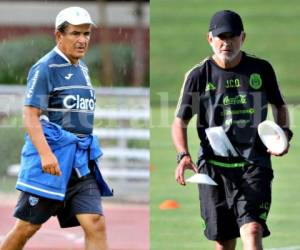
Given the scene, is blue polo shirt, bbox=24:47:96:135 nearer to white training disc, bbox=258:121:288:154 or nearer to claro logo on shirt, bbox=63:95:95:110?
claro logo on shirt, bbox=63:95:95:110

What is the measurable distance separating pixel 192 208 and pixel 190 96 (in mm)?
3331

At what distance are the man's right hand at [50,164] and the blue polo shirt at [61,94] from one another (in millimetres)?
244

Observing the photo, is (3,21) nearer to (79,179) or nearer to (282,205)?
(282,205)

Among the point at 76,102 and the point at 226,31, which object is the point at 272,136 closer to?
the point at 226,31

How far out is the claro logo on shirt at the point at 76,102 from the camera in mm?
6383

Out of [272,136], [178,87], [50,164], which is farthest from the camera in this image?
[178,87]

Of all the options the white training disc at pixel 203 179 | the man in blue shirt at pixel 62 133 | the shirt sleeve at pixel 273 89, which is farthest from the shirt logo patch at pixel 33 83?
the shirt sleeve at pixel 273 89

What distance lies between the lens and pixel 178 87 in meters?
12.8

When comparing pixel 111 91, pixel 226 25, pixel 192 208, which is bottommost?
pixel 192 208

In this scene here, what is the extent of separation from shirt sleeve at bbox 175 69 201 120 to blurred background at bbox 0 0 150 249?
2361mm

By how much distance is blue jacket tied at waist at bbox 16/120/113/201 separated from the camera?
637cm

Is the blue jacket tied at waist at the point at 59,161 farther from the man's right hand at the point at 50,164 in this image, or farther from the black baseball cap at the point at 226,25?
the black baseball cap at the point at 226,25

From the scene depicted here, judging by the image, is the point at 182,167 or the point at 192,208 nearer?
the point at 182,167

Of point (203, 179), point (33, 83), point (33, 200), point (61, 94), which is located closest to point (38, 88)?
point (33, 83)
